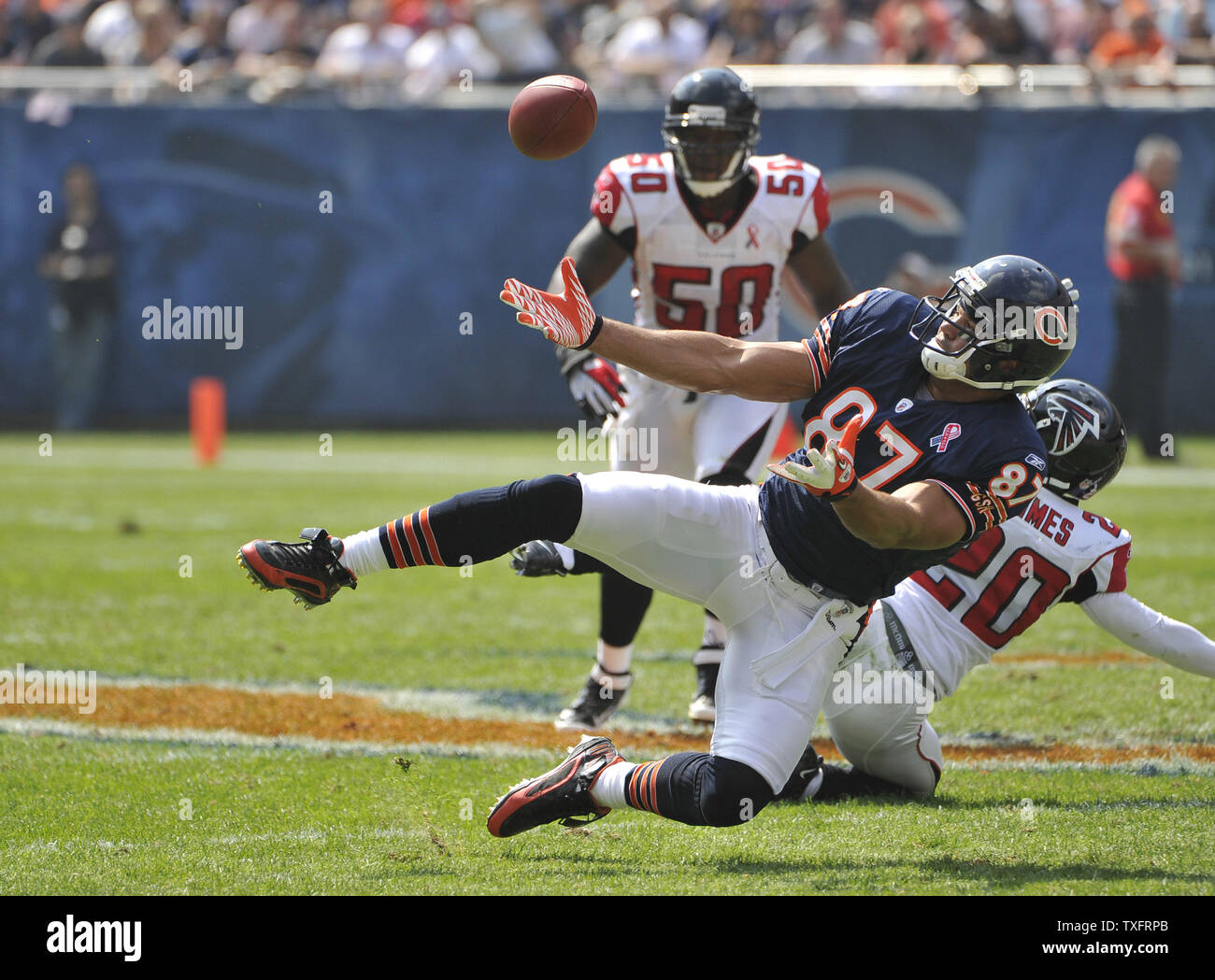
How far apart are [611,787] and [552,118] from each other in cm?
212

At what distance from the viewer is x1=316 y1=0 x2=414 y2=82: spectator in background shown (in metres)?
13.8

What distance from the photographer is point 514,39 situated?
1365 centimetres

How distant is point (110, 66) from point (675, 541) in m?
12.5

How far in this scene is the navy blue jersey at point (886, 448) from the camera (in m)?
3.42

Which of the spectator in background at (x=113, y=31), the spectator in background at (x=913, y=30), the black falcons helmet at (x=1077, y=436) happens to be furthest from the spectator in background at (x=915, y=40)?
the black falcons helmet at (x=1077, y=436)

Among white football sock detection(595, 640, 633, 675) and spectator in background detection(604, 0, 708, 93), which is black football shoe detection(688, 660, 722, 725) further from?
spectator in background detection(604, 0, 708, 93)

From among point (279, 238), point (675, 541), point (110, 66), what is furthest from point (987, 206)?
point (675, 541)

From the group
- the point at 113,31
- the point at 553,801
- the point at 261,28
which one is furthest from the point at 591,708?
the point at 113,31

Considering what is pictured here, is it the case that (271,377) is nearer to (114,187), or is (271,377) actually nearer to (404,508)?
(114,187)

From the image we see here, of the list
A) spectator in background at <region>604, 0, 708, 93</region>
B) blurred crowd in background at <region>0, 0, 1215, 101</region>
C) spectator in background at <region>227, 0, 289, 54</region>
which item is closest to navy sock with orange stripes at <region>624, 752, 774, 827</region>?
blurred crowd in background at <region>0, 0, 1215, 101</region>

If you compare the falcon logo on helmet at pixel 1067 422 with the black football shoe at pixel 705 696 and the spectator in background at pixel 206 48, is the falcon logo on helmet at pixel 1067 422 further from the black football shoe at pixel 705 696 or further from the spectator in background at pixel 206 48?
the spectator in background at pixel 206 48

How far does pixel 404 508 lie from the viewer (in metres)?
9.55

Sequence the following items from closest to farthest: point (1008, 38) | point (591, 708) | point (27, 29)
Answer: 1. point (591, 708)
2. point (1008, 38)
3. point (27, 29)

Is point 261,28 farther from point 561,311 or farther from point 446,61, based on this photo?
point 561,311
